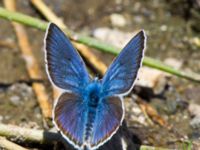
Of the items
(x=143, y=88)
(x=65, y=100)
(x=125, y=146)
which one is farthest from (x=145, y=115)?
(x=65, y=100)

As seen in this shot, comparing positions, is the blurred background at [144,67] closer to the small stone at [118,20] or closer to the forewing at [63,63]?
the small stone at [118,20]

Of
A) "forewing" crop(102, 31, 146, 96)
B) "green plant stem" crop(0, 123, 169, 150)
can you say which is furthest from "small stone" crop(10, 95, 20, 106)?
"forewing" crop(102, 31, 146, 96)

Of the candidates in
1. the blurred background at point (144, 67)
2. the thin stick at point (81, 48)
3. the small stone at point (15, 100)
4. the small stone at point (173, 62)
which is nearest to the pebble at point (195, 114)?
the blurred background at point (144, 67)

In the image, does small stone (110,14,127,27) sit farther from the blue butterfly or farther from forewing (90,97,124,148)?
forewing (90,97,124,148)

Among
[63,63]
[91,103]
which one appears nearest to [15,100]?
[63,63]

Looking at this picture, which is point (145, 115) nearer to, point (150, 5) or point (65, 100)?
point (65, 100)

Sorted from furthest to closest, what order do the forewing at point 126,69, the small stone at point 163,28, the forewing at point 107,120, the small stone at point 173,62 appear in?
the small stone at point 163,28 → the small stone at point 173,62 → the forewing at point 126,69 → the forewing at point 107,120

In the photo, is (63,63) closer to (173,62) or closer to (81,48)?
(81,48)
